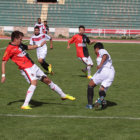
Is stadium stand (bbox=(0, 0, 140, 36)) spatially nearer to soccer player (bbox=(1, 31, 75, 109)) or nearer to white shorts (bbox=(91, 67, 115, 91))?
soccer player (bbox=(1, 31, 75, 109))

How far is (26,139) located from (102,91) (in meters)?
2.85

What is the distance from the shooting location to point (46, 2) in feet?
157

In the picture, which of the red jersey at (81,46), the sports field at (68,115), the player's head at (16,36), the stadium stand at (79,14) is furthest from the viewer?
the stadium stand at (79,14)

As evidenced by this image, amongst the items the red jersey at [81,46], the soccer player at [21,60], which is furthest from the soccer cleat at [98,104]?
the red jersey at [81,46]

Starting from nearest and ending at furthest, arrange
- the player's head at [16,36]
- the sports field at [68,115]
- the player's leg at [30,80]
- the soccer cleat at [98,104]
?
the sports field at [68,115] → the soccer cleat at [98,104] → the player's head at [16,36] → the player's leg at [30,80]

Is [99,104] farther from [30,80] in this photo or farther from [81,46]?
[81,46]

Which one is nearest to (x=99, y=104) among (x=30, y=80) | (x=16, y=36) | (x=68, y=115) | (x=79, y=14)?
(x=68, y=115)

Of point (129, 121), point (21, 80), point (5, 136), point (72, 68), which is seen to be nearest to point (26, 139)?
point (5, 136)

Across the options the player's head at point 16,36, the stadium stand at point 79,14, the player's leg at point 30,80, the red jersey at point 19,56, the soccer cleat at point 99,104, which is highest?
the stadium stand at point 79,14

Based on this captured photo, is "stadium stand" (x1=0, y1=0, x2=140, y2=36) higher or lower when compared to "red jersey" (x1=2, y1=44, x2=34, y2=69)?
higher

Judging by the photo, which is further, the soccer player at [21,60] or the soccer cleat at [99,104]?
the soccer player at [21,60]

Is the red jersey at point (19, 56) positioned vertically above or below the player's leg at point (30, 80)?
above

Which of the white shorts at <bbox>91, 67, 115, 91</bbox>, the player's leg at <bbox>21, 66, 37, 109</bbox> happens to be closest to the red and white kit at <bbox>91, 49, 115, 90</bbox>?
the white shorts at <bbox>91, 67, 115, 91</bbox>

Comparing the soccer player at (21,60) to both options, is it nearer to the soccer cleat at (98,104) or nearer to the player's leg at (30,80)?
the player's leg at (30,80)
